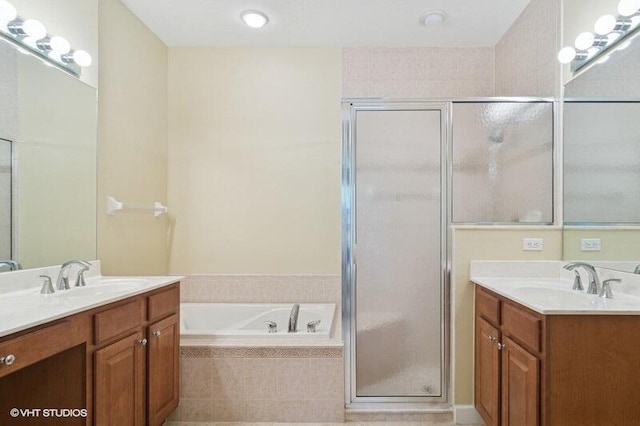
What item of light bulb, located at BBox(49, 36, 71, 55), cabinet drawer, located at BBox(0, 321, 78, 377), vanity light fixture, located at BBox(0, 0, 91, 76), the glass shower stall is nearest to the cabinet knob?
cabinet drawer, located at BBox(0, 321, 78, 377)

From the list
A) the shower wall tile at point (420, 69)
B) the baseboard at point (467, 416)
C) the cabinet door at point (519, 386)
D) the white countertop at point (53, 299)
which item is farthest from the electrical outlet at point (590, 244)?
the white countertop at point (53, 299)

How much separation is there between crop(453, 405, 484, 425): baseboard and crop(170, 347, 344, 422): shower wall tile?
76 cm

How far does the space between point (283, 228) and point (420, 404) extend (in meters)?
1.63

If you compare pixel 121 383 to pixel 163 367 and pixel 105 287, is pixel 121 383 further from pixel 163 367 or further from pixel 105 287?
pixel 105 287

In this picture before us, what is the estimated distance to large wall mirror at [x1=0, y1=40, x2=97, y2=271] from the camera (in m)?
1.52

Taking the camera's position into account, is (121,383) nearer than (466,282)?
Yes

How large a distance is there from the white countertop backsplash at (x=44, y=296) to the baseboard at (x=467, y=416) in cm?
200

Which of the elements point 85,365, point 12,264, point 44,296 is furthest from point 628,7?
point 12,264

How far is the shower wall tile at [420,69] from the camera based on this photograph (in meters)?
2.81

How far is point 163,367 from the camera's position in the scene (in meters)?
1.89

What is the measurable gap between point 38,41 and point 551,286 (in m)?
2.99

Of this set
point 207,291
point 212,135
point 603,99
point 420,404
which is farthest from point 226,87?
point 420,404

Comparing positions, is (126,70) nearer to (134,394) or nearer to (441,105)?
(134,394)

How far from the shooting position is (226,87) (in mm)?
2877
